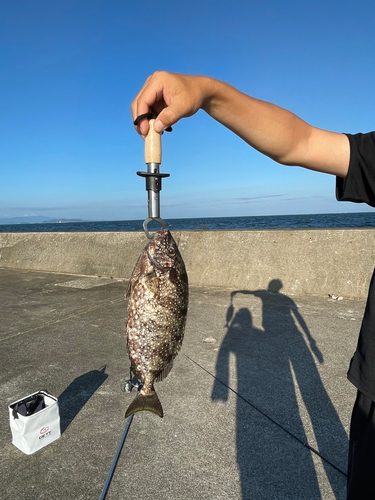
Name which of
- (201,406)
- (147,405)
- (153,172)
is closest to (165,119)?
(153,172)

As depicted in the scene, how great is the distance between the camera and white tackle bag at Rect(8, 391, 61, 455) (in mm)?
2623

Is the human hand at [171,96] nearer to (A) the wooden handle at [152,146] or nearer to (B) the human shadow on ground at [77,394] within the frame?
(A) the wooden handle at [152,146]

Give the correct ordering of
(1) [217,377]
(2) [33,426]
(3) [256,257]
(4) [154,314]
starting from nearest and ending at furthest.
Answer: (4) [154,314]
(2) [33,426]
(1) [217,377]
(3) [256,257]

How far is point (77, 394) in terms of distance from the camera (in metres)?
3.49

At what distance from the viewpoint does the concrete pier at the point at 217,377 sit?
241cm

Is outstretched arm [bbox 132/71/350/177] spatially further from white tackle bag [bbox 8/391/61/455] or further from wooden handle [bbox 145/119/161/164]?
white tackle bag [bbox 8/391/61/455]

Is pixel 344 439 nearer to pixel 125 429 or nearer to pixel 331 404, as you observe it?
pixel 331 404

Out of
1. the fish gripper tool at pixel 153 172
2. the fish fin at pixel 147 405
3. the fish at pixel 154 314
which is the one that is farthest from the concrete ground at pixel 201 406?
the fish gripper tool at pixel 153 172

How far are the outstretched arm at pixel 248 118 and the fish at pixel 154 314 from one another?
68 cm

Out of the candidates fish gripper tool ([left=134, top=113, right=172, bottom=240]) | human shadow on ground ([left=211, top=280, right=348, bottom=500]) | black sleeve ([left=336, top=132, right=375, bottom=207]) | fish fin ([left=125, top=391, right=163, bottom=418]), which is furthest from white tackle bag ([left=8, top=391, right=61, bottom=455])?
black sleeve ([left=336, top=132, right=375, bottom=207])

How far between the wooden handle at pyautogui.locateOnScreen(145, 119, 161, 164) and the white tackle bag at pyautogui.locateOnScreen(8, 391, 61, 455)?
→ 2.23m

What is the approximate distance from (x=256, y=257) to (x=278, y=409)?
4.61 m

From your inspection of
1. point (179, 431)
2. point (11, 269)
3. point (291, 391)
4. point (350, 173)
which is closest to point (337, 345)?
point (291, 391)

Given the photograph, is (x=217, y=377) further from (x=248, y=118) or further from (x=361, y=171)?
(x=248, y=118)
